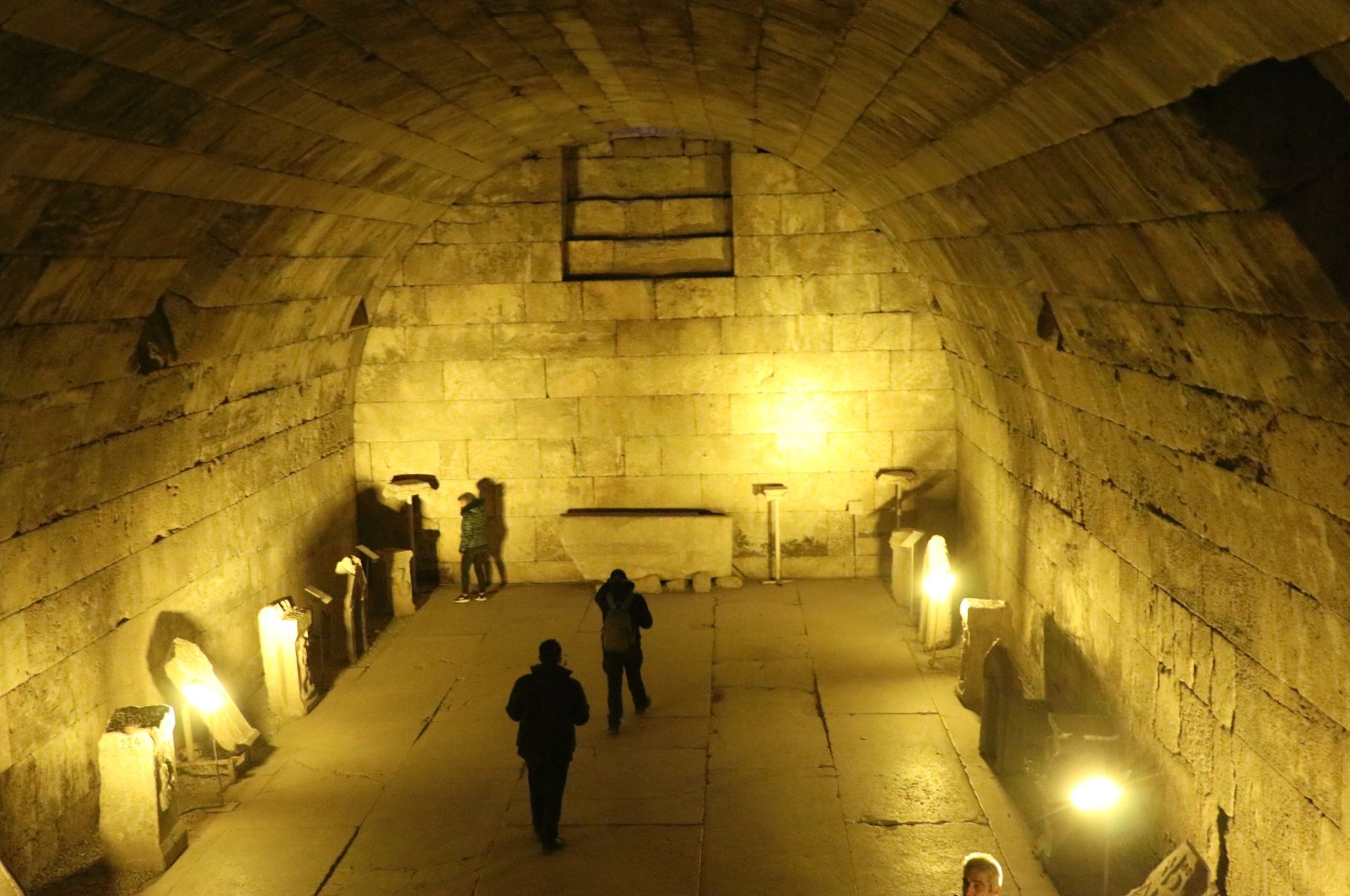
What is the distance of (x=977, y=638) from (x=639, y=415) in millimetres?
4869

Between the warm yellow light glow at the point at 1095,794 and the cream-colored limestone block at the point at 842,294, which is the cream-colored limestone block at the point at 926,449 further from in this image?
the warm yellow light glow at the point at 1095,794

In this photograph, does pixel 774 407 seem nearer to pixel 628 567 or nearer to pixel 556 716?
pixel 628 567

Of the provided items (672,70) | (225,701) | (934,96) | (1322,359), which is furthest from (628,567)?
(1322,359)

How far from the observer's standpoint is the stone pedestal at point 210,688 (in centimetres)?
790

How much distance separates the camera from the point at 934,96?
5.32 meters

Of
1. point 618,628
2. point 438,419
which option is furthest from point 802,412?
point 618,628

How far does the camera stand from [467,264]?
474 inches

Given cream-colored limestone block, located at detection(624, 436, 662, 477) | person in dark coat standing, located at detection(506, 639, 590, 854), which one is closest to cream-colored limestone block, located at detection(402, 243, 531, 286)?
cream-colored limestone block, located at detection(624, 436, 662, 477)

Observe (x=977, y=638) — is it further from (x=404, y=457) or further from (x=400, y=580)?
(x=404, y=457)

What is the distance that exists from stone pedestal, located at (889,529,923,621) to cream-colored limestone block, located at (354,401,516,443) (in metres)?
4.27

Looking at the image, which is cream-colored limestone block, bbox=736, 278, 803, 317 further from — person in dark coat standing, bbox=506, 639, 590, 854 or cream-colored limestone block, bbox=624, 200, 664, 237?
person in dark coat standing, bbox=506, 639, 590, 854

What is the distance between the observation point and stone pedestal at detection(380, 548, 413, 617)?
38.2ft

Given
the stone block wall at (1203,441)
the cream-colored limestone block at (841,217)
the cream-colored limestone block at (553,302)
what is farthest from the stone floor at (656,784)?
the cream-colored limestone block at (841,217)

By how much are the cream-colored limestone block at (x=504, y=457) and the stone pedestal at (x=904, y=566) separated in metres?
3.95
